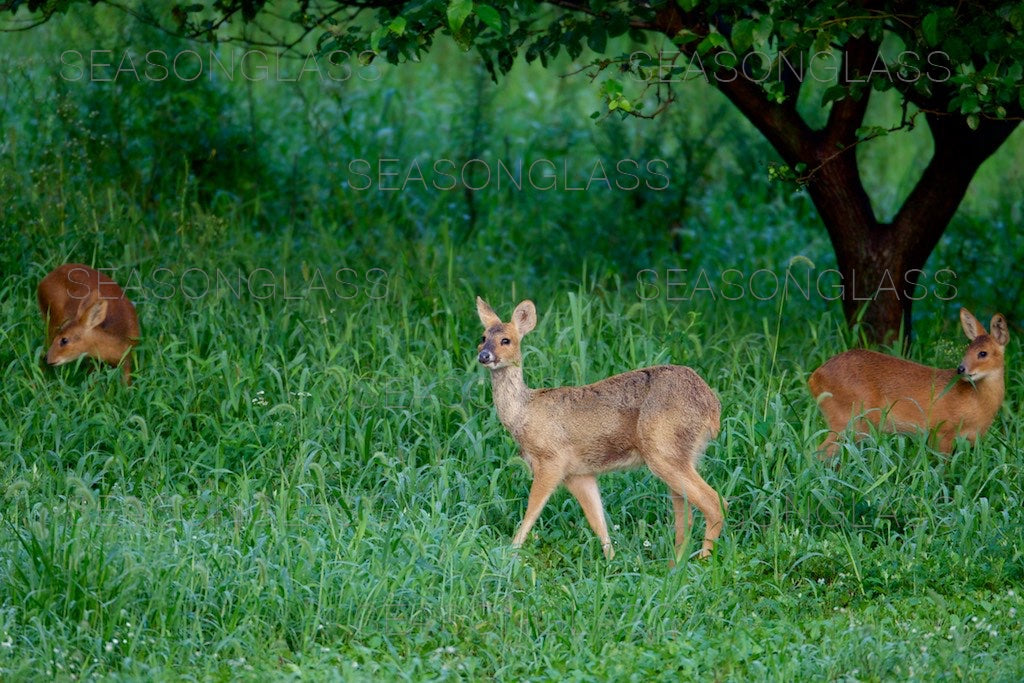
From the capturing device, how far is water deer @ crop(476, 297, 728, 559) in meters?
5.59

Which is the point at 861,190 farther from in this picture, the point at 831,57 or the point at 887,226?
the point at 831,57

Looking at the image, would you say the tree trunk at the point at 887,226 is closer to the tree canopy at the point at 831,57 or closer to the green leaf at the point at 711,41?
the tree canopy at the point at 831,57

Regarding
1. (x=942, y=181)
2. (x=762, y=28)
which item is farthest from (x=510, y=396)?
(x=942, y=181)

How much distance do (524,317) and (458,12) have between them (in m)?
1.32

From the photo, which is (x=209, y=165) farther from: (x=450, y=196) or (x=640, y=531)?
(x=640, y=531)

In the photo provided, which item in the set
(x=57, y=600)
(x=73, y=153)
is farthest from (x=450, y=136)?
(x=57, y=600)

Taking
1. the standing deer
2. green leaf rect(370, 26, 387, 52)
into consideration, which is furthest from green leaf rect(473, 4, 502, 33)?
the standing deer

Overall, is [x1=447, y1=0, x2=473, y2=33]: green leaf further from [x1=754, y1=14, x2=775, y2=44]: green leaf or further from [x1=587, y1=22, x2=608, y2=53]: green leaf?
[x1=754, y1=14, x2=775, y2=44]: green leaf

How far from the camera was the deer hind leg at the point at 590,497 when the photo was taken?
5766 millimetres

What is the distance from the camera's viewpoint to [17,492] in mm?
5820

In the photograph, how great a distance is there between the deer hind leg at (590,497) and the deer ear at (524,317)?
2.18ft

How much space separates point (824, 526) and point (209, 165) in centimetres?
559

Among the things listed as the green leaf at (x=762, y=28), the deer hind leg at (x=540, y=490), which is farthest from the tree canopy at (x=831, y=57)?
the deer hind leg at (x=540, y=490)

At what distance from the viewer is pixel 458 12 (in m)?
5.44
